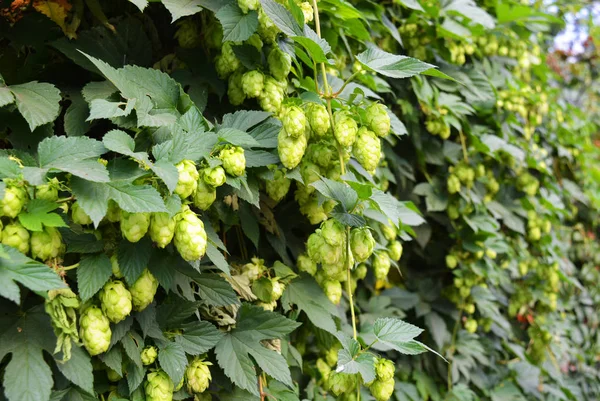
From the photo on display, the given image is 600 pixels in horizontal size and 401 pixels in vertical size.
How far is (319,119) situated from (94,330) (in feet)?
2.17

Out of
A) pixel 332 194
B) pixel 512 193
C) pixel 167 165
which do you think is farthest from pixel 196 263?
pixel 512 193

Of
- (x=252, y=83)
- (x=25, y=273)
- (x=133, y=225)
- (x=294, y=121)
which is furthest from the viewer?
(x=252, y=83)

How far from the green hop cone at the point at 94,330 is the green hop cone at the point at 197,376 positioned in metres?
0.25

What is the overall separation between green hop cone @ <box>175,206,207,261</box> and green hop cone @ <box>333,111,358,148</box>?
432 millimetres

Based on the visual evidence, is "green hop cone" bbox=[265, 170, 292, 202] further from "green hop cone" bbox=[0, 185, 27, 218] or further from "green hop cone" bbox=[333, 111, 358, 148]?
"green hop cone" bbox=[0, 185, 27, 218]

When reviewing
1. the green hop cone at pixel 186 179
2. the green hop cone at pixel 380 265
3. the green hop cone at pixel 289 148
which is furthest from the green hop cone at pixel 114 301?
the green hop cone at pixel 380 265

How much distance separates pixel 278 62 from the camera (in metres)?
1.42

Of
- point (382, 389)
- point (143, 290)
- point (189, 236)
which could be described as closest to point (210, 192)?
point (189, 236)

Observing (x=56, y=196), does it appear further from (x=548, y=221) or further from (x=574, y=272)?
(x=574, y=272)

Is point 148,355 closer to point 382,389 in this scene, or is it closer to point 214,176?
point 214,176

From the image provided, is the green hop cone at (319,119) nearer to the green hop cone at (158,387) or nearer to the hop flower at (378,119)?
the hop flower at (378,119)

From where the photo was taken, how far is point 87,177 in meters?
0.96

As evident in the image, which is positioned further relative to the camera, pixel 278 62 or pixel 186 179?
pixel 278 62

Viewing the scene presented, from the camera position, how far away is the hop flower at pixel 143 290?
112 cm
